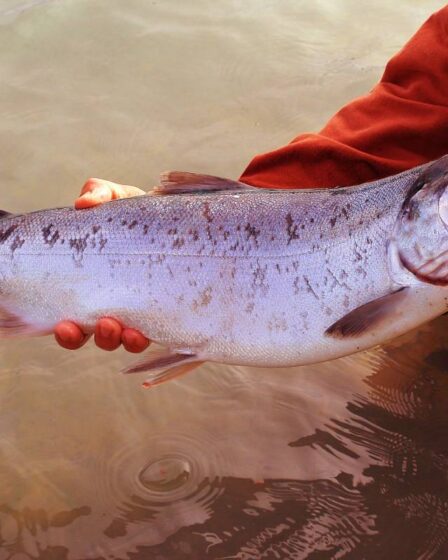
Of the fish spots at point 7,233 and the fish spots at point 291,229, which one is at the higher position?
the fish spots at point 291,229

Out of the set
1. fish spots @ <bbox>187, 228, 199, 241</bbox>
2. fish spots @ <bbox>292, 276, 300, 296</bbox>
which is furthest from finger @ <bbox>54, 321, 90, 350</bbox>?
fish spots @ <bbox>292, 276, 300, 296</bbox>

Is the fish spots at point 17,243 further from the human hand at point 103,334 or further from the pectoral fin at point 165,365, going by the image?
the pectoral fin at point 165,365

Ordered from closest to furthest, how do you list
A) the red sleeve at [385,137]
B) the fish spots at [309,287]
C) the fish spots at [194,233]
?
the fish spots at [309,287]
the fish spots at [194,233]
the red sleeve at [385,137]

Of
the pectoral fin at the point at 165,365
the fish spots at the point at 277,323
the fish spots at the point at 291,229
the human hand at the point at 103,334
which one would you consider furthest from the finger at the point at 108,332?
the fish spots at the point at 291,229

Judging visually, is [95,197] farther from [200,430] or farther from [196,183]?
[200,430]

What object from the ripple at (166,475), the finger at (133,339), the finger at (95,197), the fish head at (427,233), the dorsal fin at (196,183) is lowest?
the ripple at (166,475)

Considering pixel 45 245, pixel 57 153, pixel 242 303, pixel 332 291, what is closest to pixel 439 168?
pixel 332 291
